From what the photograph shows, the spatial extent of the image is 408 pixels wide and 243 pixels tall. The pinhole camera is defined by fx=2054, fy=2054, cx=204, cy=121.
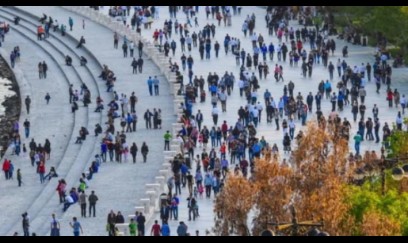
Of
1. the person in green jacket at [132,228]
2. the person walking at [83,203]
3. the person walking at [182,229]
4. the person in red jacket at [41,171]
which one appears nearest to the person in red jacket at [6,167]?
the person in red jacket at [41,171]

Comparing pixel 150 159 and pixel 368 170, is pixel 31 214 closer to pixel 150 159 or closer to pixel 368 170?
pixel 150 159

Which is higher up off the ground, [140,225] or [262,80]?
[262,80]

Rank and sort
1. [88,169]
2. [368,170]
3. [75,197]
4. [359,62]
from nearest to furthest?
[368,170] < [75,197] < [88,169] < [359,62]

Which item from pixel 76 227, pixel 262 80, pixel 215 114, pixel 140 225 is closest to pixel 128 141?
pixel 215 114

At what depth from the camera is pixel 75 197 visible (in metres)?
76.6

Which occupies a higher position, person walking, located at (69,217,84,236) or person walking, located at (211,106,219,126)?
person walking, located at (211,106,219,126)

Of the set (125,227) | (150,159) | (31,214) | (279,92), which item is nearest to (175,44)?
(279,92)

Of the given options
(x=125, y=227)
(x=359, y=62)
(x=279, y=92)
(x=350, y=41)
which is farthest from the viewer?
(x=350, y=41)

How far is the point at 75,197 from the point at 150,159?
26.8 feet

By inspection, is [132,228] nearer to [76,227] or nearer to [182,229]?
[182,229]

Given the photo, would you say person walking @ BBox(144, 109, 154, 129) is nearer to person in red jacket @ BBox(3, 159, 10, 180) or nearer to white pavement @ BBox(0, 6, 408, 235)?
white pavement @ BBox(0, 6, 408, 235)

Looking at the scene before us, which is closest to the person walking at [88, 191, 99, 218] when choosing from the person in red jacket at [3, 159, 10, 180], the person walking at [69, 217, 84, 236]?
the person walking at [69, 217, 84, 236]

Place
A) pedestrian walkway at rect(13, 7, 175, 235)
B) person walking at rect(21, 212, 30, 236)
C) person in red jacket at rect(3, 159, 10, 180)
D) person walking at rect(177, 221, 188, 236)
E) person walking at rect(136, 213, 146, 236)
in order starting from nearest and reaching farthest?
person walking at rect(177, 221, 188, 236) → person walking at rect(136, 213, 146, 236) → person walking at rect(21, 212, 30, 236) → pedestrian walkway at rect(13, 7, 175, 235) → person in red jacket at rect(3, 159, 10, 180)
